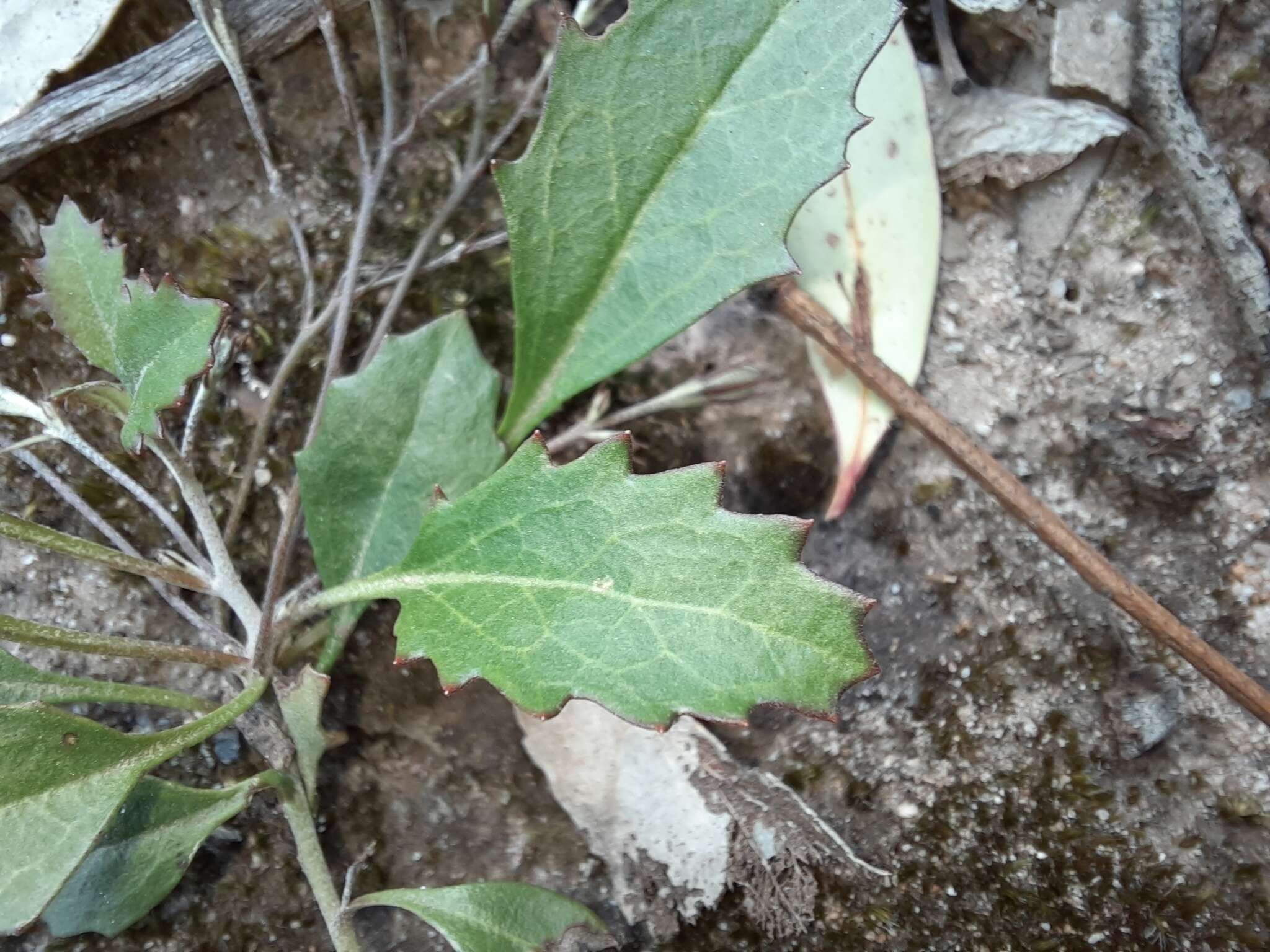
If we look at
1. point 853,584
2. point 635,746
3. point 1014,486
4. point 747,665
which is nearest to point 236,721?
point 635,746

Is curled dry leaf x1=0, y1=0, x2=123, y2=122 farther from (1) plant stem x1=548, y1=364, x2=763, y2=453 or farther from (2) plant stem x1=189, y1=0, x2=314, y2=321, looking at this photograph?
(1) plant stem x1=548, y1=364, x2=763, y2=453

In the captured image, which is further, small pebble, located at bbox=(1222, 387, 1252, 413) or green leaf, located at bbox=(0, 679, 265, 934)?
small pebble, located at bbox=(1222, 387, 1252, 413)

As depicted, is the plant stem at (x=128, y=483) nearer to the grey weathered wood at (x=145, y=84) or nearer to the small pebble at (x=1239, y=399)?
the grey weathered wood at (x=145, y=84)

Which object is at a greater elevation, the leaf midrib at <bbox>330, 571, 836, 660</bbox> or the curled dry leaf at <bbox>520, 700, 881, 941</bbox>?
the leaf midrib at <bbox>330, 571, 836, 660</bbox>

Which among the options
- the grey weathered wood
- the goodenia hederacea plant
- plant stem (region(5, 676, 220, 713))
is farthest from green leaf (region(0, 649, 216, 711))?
the goodenia hederacea plant

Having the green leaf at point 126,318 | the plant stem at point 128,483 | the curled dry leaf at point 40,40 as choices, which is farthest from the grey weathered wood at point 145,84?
the plant stem at point 128,483

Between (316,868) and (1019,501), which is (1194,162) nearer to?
(1019,501)
